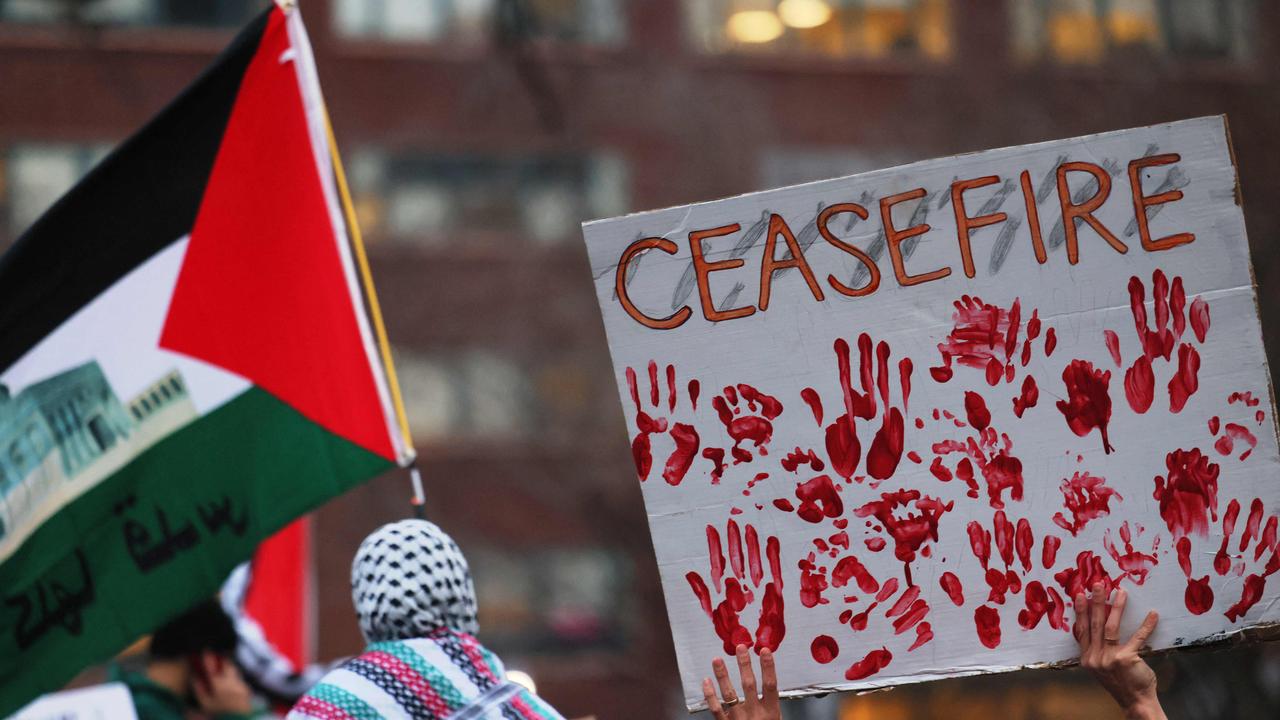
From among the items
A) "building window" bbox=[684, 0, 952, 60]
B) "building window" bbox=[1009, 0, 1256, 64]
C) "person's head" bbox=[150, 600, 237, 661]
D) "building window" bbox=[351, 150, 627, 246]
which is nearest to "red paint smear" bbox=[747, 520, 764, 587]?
"person's head" bbox=[150, 600, 237, 661]

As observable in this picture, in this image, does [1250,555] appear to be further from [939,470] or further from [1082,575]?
[939,470]

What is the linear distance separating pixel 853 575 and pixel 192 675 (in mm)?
2984

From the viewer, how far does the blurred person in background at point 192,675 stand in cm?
576

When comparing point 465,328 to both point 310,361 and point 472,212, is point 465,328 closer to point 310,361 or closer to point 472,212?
point 472,212

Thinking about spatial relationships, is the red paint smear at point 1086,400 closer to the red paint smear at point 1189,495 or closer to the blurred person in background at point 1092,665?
the red paint smear at point 1189,495

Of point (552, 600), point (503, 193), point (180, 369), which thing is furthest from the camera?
point (503, 193)

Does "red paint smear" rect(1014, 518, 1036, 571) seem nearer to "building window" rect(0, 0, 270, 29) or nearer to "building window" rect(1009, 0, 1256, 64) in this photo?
"building window" rect(0, 0, 270, 29)

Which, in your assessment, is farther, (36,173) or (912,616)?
(36,173)

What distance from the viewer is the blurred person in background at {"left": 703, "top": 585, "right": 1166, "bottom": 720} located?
345 cm

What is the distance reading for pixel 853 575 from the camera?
3699 millimetres

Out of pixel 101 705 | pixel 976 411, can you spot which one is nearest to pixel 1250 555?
pixel 976 411

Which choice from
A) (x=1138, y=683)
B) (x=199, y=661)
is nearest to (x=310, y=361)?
(x=199, y=661)

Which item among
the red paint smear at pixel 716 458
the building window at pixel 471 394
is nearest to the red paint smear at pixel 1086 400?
the red paint smear at pixel 716 458

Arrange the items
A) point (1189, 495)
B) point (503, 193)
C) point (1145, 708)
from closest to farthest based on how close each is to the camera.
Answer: point (1145, 708), point (1189, 495), point (503, 193)
